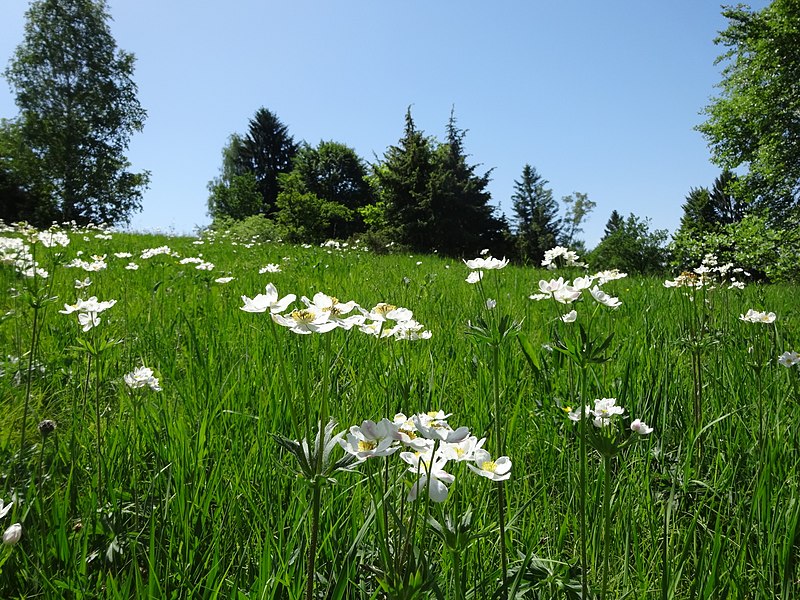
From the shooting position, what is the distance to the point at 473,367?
2.25 meters

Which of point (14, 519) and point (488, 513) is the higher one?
point (14, 519)

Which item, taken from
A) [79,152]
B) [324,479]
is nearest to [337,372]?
[324,479]

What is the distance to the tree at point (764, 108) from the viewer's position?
16.2 meters

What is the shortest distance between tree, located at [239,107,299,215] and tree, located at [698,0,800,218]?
41172mm

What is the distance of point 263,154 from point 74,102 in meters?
21.7

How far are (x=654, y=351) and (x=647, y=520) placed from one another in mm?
1520

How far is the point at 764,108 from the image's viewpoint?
55.6 ft

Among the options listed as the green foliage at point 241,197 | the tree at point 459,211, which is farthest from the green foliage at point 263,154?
the tree at point 459,211

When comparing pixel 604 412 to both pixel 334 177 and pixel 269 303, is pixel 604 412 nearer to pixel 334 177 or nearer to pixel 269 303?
pixel 269 303

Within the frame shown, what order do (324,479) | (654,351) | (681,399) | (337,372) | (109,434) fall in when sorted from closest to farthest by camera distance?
(324,479) → (109,434) → (681,399) → (337,372) → (654,351)

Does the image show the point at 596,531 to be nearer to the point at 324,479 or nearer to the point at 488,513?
the point at 488,513

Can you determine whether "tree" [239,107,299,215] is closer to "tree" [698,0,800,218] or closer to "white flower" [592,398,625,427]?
"tree" [698,0,800,218]

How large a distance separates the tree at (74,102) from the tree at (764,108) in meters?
35.7

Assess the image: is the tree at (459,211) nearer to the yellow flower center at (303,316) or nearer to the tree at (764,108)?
the tree at (764,108)
